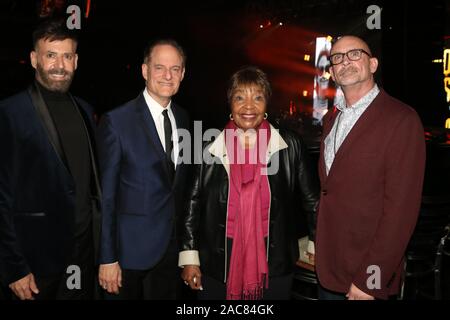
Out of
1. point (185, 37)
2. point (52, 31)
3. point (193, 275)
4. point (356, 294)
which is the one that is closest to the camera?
point (356, 294)

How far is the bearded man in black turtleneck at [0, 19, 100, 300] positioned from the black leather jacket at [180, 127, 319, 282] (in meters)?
0.64

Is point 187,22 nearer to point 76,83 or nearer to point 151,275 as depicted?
point 76,83

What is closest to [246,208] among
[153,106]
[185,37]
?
[153,106]

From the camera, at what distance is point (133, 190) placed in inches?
91.5

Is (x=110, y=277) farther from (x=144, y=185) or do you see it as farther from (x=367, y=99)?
(x=367, y=99)

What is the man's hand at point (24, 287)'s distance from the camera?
2.18 metres

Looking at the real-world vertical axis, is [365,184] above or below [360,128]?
below

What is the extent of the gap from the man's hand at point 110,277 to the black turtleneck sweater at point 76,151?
10.8 inches

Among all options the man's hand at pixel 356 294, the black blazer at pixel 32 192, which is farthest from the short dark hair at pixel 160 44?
the man's hand at pixel 356 294

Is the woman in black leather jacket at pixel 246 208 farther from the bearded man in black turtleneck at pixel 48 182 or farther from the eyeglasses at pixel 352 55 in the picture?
the bearded man in black turtleneck at pixel 48 182

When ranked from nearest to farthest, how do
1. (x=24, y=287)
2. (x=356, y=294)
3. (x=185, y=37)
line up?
(x=356, y=294) < (x=24, y=287) < (x=185, y=37)

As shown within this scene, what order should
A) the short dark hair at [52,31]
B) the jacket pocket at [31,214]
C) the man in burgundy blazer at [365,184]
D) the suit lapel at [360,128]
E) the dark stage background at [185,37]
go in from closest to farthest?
the man in burgundy blazer at [365,184]
the suit lapel at [360,128]
the jacket pocket at [31,214]
the short dark hair at [52,31]
the dark stage background at [185,37]

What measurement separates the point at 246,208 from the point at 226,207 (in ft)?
0.41
